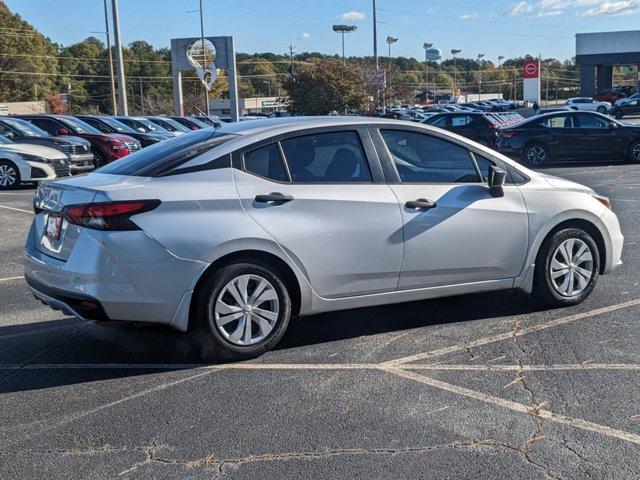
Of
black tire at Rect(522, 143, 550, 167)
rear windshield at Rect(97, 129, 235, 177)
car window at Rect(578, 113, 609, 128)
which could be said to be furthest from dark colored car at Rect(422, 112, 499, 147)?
rear windshield at Rect(97, 129, 235, 177)

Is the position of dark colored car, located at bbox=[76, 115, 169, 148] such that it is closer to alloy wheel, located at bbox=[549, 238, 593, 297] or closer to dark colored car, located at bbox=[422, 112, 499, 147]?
dark colored car, located at bbox=[422, 112, 499, 147]

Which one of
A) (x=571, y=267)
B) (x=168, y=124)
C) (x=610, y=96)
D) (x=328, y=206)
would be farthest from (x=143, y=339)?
(x=610, y=96)

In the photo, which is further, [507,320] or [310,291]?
[507,320]

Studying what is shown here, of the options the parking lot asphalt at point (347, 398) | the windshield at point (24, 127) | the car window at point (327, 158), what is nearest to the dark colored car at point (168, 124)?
the windshield at point (24, 127)

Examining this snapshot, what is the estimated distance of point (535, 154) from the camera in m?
20.3

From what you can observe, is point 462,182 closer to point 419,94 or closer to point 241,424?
point 241,424

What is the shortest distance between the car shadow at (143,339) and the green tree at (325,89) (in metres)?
44.2

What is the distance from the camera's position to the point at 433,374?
489 cm

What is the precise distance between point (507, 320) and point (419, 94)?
4519 inches

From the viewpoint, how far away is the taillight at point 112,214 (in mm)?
4777

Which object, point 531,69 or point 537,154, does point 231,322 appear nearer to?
point 537,154

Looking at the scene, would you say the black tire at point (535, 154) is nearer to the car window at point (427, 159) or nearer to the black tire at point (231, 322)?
the car window at point (427, 159)

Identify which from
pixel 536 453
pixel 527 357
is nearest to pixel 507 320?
pixel 527 357

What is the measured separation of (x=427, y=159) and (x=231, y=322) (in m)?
2.02
